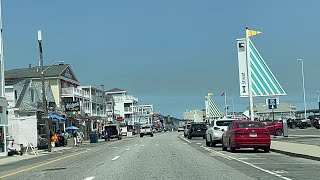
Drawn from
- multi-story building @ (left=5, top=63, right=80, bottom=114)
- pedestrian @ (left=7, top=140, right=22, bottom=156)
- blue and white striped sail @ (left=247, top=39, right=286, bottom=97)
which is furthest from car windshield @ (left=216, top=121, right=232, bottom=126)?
multi-story building @ (left=5, top=63, right=80, bottom=114)

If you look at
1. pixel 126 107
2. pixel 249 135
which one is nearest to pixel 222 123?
pixel 249 135

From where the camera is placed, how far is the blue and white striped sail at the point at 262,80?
33.0 metres

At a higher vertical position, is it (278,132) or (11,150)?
(278,132)

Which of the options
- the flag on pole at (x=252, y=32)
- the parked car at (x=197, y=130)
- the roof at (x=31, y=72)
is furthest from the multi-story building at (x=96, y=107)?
the flag on pole at (x=252, y=32)

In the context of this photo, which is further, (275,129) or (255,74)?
(275,129)

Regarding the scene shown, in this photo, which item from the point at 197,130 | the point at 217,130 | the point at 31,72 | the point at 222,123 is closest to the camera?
the point at 217,130

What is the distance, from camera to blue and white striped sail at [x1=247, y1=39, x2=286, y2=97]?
3303 cm

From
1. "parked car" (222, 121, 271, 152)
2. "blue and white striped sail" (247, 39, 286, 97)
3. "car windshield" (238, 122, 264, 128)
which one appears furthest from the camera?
"blue and white striped sail" (247, 39, 286, 97)

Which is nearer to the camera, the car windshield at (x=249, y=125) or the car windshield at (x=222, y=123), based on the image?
the car windshield at (x=249, y=125)

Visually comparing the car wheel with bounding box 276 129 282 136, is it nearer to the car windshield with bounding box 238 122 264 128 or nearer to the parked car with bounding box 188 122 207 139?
the parked car with bounding box 188 122 207 139

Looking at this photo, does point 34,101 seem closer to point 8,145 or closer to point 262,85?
point 8,145

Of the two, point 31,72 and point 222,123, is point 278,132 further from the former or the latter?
point 31,72

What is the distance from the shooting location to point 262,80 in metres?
33.2

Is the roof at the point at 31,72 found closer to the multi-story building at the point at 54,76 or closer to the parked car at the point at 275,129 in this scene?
the multi-story building at the point at 54,76
